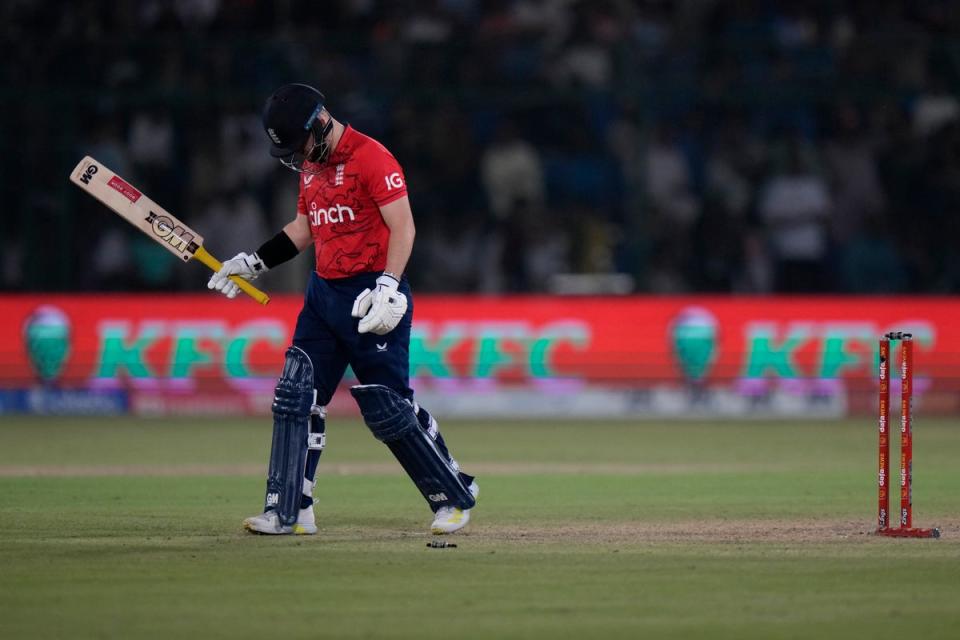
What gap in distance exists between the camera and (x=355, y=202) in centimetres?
853

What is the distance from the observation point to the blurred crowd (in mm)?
18625

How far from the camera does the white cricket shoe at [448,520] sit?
28.2 feet

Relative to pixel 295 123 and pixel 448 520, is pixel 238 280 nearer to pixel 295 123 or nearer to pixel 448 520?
pixel 295 123

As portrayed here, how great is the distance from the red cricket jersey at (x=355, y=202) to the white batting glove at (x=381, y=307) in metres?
0.29

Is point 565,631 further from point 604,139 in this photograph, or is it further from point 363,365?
point 604,139

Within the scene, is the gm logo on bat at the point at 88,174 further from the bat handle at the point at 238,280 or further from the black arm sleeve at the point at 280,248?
the black arm sleeve at the point at 280,248

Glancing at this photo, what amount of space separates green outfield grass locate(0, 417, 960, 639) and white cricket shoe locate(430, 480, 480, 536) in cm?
12

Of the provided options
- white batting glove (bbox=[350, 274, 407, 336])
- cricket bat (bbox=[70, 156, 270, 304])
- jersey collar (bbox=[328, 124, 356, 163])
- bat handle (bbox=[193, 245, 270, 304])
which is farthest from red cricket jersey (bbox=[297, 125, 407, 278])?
cricket bat (bbox=[70, 156, 270, 304])

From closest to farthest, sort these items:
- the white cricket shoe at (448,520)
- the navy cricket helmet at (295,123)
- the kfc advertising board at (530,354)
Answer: the navy cricket helmet at (295,123) → the white cricket shoe at (448,520) → the kfc advertising board at (530,354)

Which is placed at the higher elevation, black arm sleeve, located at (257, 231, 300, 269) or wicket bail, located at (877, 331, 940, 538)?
black arm sleeve, located at (257, 231, 300, 269)

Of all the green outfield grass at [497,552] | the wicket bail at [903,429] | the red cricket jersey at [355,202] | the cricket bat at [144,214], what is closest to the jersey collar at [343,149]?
the red cricket jersey at [355,202]

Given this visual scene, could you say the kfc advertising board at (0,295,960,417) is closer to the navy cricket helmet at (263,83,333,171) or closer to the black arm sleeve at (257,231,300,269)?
the black arm sleeve at (257,231,300,269)

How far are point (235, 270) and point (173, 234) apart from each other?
1.33 feet

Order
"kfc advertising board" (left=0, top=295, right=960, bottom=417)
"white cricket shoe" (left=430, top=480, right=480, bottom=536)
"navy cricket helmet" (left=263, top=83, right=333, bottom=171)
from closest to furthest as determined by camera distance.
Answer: "navy cricket helmet" (left=263, top=83, right=333, bottom=171) < "white cricket shoe" (left=430, top=480, right=480, bottom=536) < "kfc advertising board" (left=0, top=295, right=960, bottom=417)
